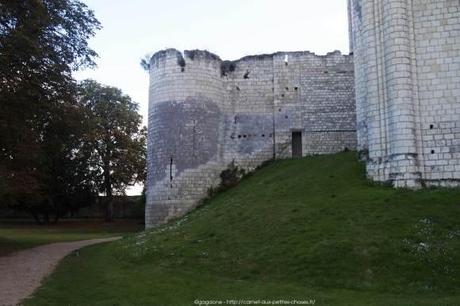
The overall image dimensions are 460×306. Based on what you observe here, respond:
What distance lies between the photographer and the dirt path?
11.5 metres

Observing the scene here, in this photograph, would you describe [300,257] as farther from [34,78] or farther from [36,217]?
[36,217]

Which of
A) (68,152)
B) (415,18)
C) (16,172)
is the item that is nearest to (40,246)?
(16,172)

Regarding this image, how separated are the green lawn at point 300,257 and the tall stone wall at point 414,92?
105 centimetres

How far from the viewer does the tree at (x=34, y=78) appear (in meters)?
17.3

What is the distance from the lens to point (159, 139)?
2800 cm

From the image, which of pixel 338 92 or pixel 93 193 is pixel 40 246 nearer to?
pixel 338 92

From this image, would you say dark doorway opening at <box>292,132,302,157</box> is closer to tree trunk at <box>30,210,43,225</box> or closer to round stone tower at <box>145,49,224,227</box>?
round stone tower at <box>145,49,224,227</box>

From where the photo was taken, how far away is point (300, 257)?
1244cm

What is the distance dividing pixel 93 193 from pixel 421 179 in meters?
31.3

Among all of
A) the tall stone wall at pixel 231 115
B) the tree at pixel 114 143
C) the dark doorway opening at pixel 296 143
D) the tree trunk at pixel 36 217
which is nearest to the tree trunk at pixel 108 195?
the tree at pixel 114 143

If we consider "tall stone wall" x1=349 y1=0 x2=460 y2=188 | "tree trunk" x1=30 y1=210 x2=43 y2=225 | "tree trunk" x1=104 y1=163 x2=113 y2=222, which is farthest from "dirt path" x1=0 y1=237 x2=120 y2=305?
"tree trunk" x1=30 y1=210 x2=43 y2=225

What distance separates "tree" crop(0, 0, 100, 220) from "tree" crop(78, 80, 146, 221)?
18987 millimetres

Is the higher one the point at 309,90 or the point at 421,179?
the point at 309,90

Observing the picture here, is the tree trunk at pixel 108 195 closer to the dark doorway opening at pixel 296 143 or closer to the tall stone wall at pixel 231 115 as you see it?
the tall stone wall at pixel 231 115
